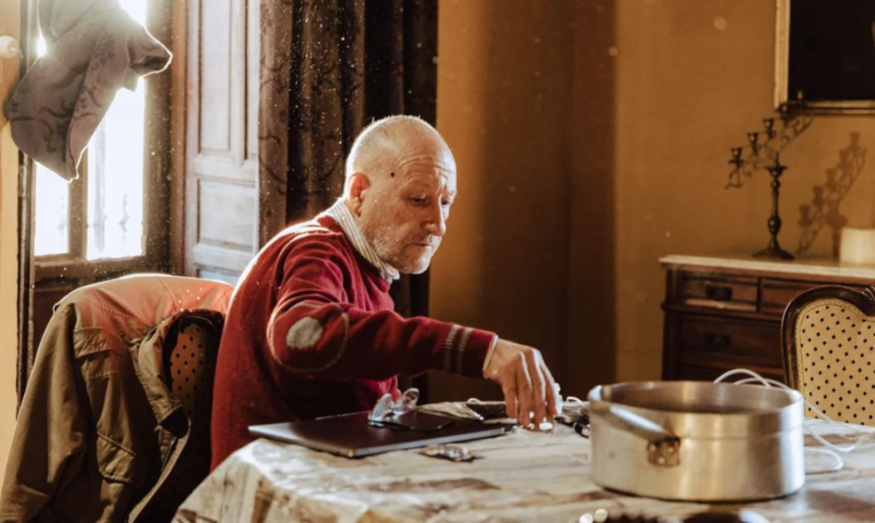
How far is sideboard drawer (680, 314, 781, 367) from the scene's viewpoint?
3.76 metres

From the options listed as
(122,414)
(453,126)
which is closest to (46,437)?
(122,414)

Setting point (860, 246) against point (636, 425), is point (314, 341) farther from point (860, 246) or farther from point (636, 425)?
point (860, 246)

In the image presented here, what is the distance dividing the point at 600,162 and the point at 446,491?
3.56 metres

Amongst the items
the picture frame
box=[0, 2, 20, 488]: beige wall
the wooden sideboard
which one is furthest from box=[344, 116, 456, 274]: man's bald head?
the picture frame

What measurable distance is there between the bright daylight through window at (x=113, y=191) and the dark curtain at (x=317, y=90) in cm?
61

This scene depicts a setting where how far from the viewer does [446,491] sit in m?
1.37

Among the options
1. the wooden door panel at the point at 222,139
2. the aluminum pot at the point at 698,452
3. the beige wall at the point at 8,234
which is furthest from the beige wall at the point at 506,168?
the aluminum pot at the point at 698,452

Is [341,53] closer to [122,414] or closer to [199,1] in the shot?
[199,1]

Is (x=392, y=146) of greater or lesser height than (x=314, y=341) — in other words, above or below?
above

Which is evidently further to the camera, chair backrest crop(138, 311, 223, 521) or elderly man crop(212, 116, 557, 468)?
chair backrest crop(138, 311, 223, 521)

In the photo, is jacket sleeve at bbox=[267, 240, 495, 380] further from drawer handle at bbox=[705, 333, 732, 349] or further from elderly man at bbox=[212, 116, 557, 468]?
drawer handle at bbox=[705, 333, 732, 349]

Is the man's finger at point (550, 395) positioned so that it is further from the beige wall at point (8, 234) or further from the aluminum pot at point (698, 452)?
the beige wall at point (8, 234)

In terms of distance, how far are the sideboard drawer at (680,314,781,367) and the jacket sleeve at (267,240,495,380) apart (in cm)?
234

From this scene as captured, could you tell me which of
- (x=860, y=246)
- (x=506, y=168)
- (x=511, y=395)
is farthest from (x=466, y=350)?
(x=506, y=168)
